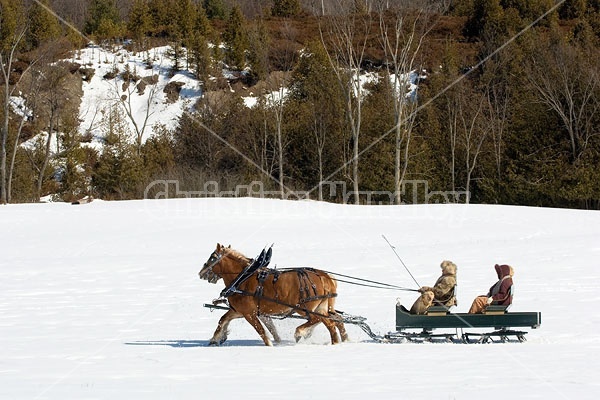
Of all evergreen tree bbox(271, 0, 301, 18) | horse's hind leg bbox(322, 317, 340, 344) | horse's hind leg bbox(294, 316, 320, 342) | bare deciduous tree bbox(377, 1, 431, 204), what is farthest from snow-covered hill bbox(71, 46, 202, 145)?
horse's hind leg bbox(322, 317, 340, 344)

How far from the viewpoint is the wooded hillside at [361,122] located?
52.6 m

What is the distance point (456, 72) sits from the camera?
63031 mm

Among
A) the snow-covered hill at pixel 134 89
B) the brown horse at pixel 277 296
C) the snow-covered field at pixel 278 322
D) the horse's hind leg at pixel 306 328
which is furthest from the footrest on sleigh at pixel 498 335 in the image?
the snow-covered hill at pixel 134 89

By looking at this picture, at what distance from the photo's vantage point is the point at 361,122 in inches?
2331

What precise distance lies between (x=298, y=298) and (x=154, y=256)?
1476 cm

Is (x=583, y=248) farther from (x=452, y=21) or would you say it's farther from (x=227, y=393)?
(x=452, y=21)

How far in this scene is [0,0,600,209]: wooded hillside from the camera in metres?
52.6

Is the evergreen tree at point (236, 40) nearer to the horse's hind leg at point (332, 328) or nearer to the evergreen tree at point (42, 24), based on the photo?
the evergreen tree at point (42, 24)

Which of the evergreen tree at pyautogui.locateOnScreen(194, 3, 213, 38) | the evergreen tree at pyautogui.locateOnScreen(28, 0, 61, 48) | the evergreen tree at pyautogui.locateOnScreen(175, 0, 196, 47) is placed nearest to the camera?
the evergreen tree at pyautogui.locateOnScreen(28, 0, 61, 48)

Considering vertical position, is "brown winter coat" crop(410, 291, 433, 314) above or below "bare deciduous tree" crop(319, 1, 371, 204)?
below

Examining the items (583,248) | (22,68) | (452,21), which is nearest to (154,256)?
(583,248)

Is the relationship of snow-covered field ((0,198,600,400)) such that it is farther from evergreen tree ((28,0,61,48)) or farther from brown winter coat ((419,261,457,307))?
evergreen tree ((28,0,61,48))

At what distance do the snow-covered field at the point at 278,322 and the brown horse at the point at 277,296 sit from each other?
42cm

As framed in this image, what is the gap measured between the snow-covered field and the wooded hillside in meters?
14.7
